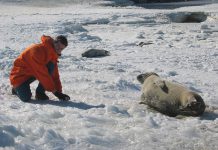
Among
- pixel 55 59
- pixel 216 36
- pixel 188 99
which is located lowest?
pixel 216 36

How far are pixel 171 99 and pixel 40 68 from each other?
1517 mm

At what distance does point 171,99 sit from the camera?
534 centimetres

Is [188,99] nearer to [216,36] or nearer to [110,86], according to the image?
[110,86]

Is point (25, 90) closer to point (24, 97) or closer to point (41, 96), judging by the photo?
point (24, 97)

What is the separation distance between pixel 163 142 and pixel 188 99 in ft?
3.58

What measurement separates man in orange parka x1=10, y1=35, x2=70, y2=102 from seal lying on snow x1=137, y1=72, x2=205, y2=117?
38.2 inches

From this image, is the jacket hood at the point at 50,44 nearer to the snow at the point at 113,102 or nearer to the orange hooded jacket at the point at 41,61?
the orange hooded jacket at the point at 41,61

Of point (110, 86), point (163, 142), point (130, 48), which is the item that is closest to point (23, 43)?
point (130, 48)

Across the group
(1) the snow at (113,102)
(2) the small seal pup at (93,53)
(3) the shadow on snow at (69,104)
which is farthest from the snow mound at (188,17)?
(3) the shadow on snow at (69,104)

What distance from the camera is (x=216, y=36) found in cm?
1552

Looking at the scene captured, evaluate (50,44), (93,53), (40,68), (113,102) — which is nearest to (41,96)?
(40,68)

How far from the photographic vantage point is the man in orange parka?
5.48m

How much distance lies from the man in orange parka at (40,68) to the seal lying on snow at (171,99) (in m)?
0.97

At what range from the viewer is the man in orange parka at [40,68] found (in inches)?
216
